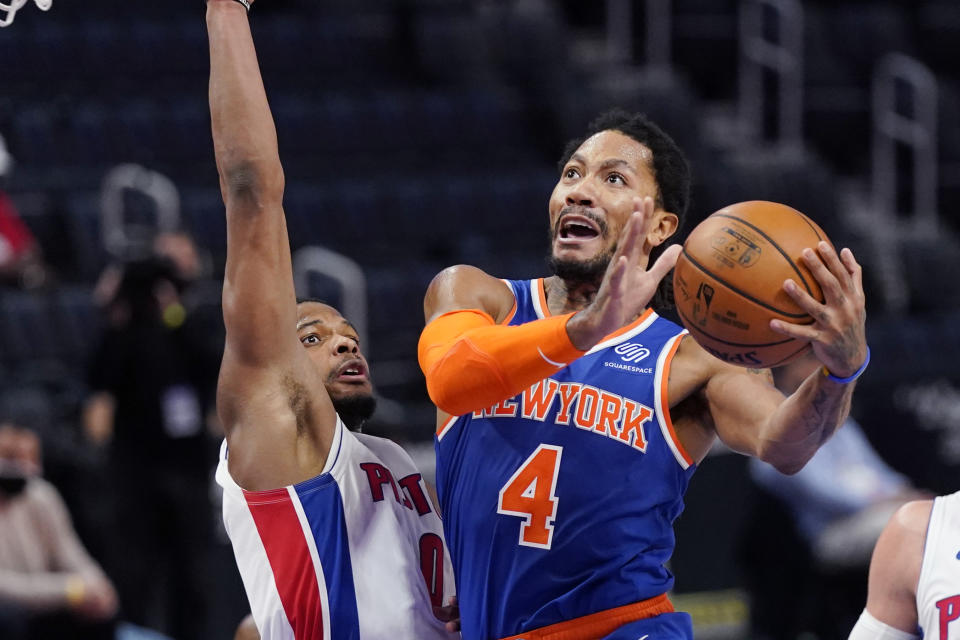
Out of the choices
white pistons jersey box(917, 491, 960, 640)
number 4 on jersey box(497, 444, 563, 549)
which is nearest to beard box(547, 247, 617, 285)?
number 4 on jersey box(497, 444, 563, 549)

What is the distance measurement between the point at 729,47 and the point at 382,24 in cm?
363

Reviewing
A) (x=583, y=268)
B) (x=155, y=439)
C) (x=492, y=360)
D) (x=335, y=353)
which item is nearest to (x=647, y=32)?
(x=155, y=439)

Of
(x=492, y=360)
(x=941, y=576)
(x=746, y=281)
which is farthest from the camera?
(x=941, y=576)

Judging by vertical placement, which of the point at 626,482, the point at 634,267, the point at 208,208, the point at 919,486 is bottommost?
the point at 919,486

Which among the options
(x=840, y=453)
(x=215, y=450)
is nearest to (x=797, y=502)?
(x=840, y=453)

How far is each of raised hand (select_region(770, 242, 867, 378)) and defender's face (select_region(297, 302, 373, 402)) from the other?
5.25ft

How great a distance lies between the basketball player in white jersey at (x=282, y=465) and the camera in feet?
13.0

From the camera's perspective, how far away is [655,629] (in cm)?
390

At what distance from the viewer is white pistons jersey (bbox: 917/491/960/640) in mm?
3697

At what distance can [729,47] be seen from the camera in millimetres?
14531

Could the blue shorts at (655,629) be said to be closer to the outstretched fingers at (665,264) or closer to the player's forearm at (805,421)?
the player's forearm at (805,421)

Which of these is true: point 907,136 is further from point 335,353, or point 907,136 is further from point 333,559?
point 333,559

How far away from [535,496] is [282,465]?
0.74 meters

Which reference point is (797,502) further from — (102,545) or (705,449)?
(705,449)
